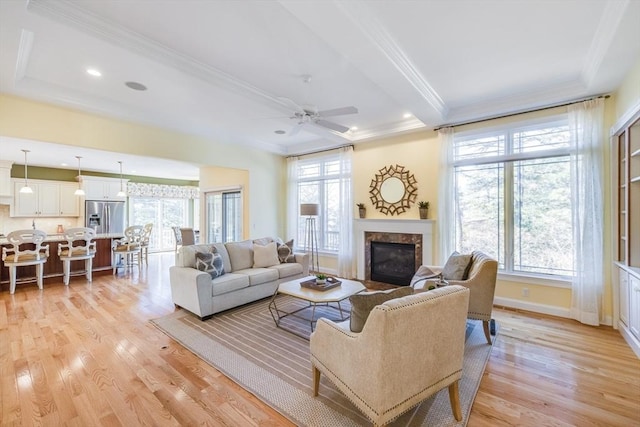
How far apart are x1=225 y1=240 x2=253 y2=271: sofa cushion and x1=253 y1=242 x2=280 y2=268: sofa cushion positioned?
3.5 inches

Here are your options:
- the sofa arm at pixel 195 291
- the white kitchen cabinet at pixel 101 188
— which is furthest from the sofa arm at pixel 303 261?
the white kitchen cabinet at pixel 101 188

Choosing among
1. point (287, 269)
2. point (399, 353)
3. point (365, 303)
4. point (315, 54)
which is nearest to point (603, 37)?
point (315, 54)

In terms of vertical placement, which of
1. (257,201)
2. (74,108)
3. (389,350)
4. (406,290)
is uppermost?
(74,108)

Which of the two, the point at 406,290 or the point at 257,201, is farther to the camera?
the point at 257,201

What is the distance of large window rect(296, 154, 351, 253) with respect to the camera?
620cm

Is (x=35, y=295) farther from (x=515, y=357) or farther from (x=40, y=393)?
(x=515, y=357)

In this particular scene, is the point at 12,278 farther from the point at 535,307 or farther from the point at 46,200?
the point at 535,307

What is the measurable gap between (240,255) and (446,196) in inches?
140

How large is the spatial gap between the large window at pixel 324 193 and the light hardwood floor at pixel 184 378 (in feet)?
11.8

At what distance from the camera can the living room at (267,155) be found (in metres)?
3.45

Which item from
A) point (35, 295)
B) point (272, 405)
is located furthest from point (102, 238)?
point (272, 405)

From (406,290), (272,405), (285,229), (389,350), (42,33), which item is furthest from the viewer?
(285,229)

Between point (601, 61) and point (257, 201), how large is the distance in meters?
5.76

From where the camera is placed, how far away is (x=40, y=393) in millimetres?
2207
